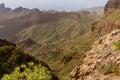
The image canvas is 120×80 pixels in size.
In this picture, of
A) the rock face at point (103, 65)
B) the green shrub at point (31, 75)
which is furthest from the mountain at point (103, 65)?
the green shrub at point (31, 75)

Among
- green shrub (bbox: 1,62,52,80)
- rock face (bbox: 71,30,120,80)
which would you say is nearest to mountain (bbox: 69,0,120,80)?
rock face (bbox: 71,30,120,80)

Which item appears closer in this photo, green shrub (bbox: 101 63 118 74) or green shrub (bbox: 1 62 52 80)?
green shrub (bbox: 1 62 52 80)

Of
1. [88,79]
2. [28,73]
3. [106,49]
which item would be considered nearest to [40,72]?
[28,73]

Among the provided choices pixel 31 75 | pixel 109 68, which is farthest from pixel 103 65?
pixel 31 75

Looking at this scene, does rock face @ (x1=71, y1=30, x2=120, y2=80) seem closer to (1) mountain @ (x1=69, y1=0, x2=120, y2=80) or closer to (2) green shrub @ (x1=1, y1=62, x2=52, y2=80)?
(1) mountain @ (x1=69, y1=0, x2=120, y2=80)

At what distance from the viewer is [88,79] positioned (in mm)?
30500

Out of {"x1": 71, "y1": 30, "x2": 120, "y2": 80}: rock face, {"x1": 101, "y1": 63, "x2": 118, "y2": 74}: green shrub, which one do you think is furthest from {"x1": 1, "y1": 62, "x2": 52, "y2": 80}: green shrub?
{"x1": 101, "y1": 63, "x2": 118, "y2": 74}: green shrub

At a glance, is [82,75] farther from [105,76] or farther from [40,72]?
[40,72]

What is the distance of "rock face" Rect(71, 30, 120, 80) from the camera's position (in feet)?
97.9

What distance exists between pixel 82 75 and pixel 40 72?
6783 mm

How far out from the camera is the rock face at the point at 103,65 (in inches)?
1174

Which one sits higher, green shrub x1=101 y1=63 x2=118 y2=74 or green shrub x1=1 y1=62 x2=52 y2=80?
green shrub x1=1 y1=62 x2=52 y2=80

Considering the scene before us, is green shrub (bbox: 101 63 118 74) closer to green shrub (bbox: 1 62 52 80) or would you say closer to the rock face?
the rock face

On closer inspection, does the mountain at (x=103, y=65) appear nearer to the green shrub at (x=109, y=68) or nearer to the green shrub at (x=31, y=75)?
the green shrub at (x=109, y=68)
